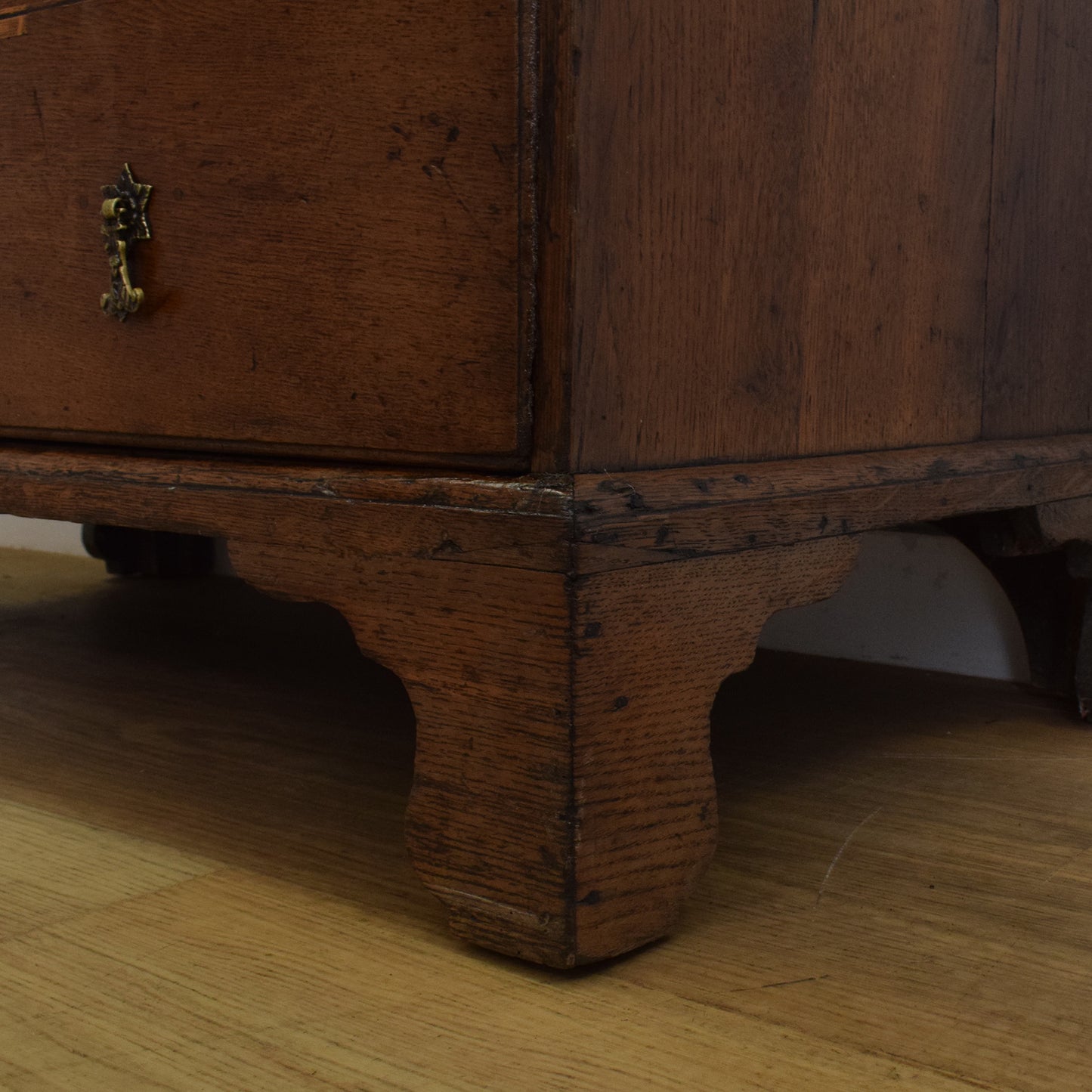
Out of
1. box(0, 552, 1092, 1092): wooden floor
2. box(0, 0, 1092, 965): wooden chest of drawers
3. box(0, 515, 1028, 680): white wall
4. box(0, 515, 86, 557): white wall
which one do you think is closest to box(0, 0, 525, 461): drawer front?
box(0, 0, 1092, 965): wooden chest of drawers

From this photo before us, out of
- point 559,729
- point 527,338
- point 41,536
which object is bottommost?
point 41,536

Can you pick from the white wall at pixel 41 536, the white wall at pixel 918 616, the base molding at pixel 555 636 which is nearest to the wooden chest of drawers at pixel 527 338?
the base molding at pixel 555 636

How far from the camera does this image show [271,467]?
2.91ft

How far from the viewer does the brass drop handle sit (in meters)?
0.96

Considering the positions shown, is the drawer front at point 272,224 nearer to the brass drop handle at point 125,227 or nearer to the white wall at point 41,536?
→ the brass drop handle at point 125,227

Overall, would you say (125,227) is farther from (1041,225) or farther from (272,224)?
(1041,225)

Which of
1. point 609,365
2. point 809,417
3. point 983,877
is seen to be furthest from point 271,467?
point 983,877

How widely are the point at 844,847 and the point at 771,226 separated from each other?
17.8 inches

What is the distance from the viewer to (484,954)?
2.60 feet

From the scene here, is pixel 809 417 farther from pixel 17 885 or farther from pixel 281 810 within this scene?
pixel 17 885

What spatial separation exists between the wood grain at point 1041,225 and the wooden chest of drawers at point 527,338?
0.03m

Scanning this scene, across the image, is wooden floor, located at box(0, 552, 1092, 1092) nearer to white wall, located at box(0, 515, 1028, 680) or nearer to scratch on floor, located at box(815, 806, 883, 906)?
scratch on floor, located at box(815, 806, 883, 906)

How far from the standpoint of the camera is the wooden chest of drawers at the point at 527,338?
73 cm

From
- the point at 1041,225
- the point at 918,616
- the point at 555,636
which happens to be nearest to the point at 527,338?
the point at 555,636
